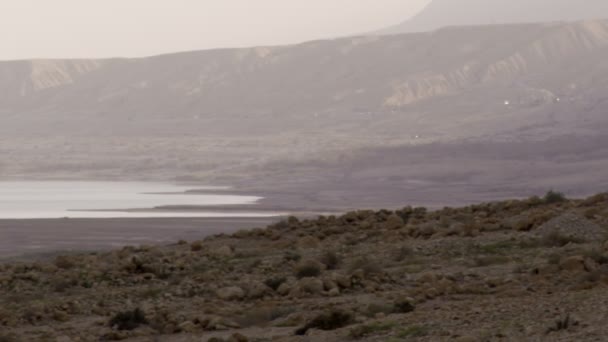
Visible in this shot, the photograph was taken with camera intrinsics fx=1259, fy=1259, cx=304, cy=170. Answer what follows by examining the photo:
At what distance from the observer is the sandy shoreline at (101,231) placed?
101 feet

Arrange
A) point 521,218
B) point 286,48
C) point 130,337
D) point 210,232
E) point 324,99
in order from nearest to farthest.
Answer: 1. point 130,337
2. point 521,218
3. point 210,232
4. point 324,99
5. point 286,48

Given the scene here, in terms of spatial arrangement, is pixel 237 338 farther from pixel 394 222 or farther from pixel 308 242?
pixel 394 222

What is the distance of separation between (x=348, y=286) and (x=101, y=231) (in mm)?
21934

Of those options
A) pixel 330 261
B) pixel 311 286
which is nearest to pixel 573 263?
pixel 311 286

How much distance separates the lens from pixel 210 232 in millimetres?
34438

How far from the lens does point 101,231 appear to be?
3494cm

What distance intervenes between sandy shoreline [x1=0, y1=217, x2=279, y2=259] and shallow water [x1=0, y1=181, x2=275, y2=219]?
287 centimetres

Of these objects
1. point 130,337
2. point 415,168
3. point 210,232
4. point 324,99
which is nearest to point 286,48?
point 324,99

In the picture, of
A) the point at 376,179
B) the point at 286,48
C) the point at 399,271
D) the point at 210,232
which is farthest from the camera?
the point at 286,48

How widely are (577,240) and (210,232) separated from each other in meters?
19.2

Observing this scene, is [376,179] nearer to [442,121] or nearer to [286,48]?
[442,121]

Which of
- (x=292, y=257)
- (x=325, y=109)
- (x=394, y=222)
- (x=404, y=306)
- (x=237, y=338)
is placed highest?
(x=325, y=109)

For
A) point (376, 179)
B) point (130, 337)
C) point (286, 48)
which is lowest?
point (130, 337)

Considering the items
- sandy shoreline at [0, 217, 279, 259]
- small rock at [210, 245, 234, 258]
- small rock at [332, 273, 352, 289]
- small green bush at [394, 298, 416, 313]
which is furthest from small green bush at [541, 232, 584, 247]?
sandy shoreline at [0, 217, 279, 259]
